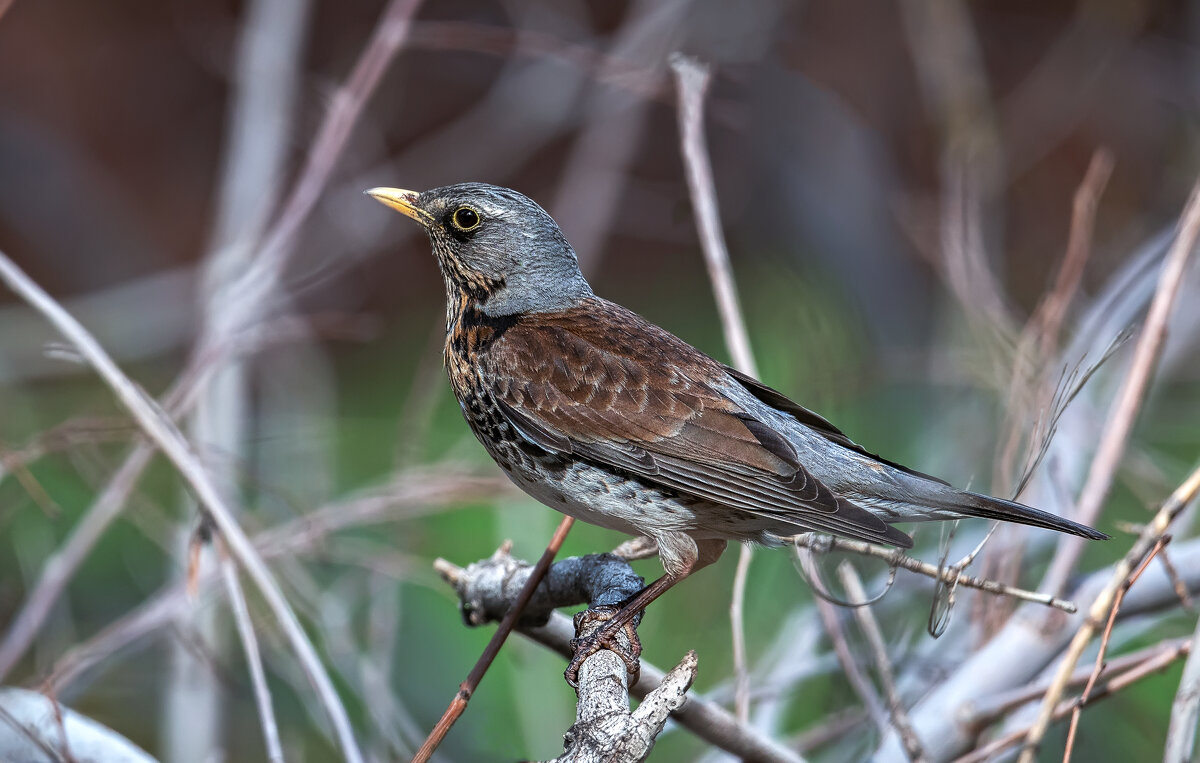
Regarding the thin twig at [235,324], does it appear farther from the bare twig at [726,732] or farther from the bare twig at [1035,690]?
the bare twig at [1035,690]

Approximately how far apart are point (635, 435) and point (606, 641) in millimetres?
478

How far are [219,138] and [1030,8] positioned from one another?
24.7 ft

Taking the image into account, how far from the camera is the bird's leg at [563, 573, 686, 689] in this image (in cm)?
230

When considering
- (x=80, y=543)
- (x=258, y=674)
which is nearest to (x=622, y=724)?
(x=258, y=674)

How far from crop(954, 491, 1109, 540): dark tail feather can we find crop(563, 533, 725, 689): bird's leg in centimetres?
60

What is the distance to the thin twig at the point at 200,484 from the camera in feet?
7.36

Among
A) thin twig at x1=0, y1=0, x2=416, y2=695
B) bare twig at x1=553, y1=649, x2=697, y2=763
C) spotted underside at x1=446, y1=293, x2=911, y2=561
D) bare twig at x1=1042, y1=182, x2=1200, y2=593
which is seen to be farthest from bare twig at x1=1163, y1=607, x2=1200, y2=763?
thin twig at x1=0, y1=0, x2=416, y2=695

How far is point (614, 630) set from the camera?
234cm

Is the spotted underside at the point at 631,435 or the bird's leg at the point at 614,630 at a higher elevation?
the spotted underside at the point at 631,435

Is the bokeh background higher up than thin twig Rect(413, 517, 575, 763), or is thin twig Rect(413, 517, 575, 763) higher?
the bokeh background

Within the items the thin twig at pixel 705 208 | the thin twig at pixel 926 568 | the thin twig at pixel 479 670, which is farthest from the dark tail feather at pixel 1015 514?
the thin twig at pixel 479 670

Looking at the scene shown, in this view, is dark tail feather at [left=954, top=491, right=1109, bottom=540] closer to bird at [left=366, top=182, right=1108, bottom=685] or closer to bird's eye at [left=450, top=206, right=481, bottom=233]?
bird at [left=366, top=182, right=1108, bottom=685]

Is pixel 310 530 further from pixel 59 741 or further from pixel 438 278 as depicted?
pixel 438 278

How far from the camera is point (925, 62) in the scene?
716 centimetres
